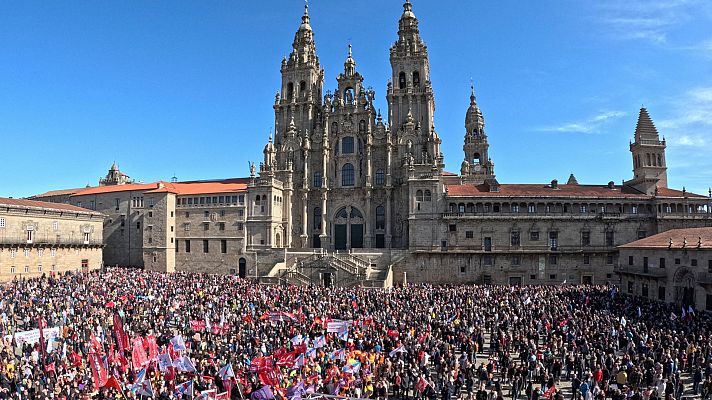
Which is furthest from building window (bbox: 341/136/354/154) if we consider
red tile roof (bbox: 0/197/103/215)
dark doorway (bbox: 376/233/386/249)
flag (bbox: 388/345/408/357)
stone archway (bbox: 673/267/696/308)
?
flag (bbox: 388/345/408/357)

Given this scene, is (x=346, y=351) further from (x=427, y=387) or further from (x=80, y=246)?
(x=80, y=246)

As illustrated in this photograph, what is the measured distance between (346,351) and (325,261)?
29.8 metres

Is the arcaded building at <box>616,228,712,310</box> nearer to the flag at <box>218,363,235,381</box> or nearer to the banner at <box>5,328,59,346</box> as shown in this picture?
the flag at <box>218,363,235,381</box>

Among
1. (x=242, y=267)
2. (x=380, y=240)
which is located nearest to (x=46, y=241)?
(x=242, y=267)

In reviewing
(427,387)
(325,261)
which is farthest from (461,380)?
(325,261)

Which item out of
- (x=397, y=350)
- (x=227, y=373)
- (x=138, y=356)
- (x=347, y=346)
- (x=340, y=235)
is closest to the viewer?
(x=227, y=373)

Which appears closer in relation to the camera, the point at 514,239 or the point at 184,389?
the point at 184,389

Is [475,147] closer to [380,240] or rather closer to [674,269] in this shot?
[380,240]

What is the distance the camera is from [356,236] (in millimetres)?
64750

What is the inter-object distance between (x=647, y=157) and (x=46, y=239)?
70828 millimetres

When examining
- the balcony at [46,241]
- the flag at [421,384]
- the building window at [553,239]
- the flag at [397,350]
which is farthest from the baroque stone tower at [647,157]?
the balcony at [46,241]

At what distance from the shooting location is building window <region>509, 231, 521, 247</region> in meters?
55.8

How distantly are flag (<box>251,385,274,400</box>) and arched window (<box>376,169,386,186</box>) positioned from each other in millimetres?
48241

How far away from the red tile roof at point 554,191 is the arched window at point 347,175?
1311 cm
